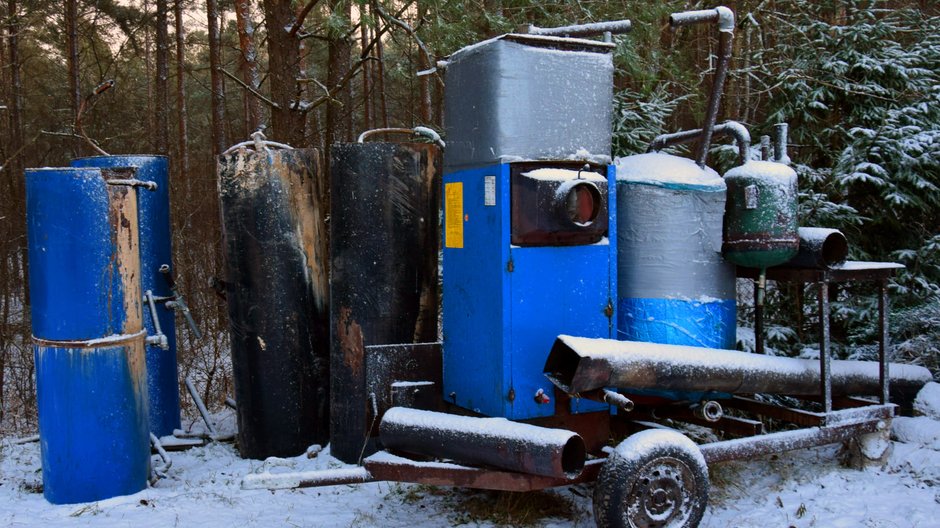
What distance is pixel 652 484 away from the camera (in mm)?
3766

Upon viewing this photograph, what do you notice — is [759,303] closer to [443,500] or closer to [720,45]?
[720,45]

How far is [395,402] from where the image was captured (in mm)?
4520

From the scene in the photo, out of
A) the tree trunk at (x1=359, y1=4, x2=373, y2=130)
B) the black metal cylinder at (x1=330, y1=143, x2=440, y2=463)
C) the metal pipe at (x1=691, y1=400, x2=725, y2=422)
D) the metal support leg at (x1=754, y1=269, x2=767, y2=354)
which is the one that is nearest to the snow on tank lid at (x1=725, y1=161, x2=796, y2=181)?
the metal support leg at (x1=754, y1=269, x2=767, y2=354)

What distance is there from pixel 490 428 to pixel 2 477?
359 cm

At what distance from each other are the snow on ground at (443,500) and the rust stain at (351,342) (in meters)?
0.67

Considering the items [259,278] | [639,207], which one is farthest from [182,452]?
[639,207]

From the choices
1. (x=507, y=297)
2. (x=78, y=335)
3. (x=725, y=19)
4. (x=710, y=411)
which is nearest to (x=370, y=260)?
(x=507, y=297)

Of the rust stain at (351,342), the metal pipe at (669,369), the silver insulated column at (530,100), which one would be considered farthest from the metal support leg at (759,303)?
the rust stain at (351,342)

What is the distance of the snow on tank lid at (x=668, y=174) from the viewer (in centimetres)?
447

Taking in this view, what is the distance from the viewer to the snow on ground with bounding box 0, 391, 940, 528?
429cm

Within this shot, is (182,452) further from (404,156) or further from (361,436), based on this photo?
(404,156)

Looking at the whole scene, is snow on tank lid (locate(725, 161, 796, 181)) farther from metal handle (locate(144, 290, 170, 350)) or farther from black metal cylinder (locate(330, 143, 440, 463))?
metal handle (locate(144, 290, 170, 350))

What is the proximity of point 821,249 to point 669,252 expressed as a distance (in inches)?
34.6

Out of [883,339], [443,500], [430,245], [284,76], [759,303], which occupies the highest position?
[284,76]
